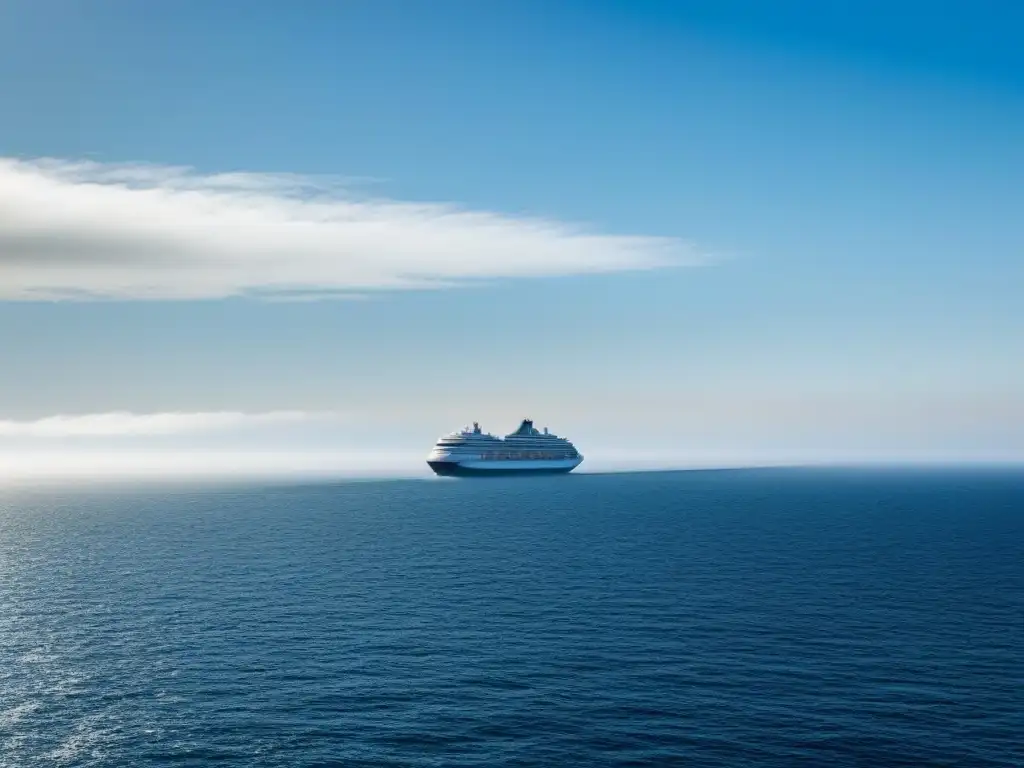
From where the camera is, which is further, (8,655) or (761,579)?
(761,579)

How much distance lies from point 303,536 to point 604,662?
103381mm

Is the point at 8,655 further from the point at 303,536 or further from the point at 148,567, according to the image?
the point at 303,536

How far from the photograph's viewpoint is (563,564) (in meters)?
125

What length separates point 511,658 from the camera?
73.4 m

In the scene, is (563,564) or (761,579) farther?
(563,564)

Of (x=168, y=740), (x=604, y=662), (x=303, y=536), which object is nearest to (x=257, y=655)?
(x=168, y=740)

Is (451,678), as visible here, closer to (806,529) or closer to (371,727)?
(371,727)

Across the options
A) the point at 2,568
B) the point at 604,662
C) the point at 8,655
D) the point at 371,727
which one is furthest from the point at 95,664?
the point at 2,568

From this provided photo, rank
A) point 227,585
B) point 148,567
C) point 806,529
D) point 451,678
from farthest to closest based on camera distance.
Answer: point 806,529 < point 148,567 < point 227,585 < point 451,678

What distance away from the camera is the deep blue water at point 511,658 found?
55094mm

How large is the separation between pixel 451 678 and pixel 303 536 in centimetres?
10139

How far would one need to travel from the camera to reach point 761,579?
112 meters

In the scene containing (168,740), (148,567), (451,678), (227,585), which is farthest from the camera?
(148,567)

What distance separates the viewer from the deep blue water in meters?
55.1
